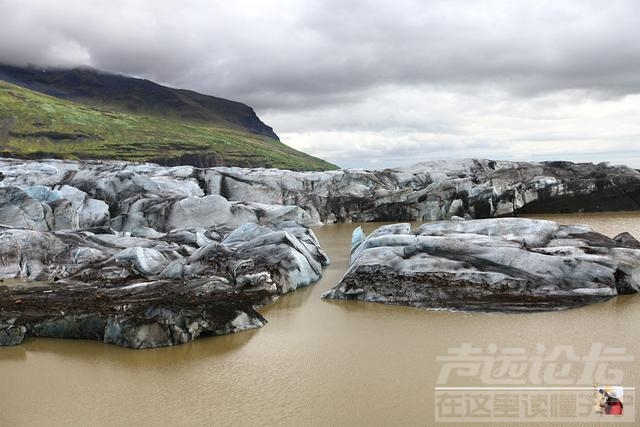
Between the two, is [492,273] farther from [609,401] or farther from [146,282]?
[146,282]

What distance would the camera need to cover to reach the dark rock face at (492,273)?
863 inches

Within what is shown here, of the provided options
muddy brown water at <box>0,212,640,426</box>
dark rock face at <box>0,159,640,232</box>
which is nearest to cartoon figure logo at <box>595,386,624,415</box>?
muddy brown water at <box>0,212,640,426</box>

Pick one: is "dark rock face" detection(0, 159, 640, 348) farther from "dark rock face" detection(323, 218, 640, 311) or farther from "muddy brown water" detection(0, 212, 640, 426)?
"muddy brown water" detection(0, 212, 640, 426)

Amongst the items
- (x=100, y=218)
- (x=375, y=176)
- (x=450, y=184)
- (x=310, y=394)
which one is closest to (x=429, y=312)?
(x=310, y=394)

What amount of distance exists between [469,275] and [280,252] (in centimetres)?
932

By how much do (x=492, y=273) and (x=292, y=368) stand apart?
417 inches

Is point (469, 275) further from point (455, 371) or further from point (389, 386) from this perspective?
point (389, 386)

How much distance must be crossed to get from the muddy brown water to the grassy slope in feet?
422

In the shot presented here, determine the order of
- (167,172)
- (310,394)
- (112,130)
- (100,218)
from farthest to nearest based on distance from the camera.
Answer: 1. (112,130)
2. (167,172)
3. (100,218)
4. (310,394)

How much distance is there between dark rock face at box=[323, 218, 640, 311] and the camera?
21922 mm

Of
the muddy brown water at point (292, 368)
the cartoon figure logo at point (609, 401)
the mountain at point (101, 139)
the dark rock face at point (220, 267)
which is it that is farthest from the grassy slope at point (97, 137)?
the cartoon figure logo at point (609, 401)

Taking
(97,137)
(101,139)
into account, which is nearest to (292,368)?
(101,139)

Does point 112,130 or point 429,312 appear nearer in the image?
point 429,312

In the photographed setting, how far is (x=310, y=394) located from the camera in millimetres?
14234
